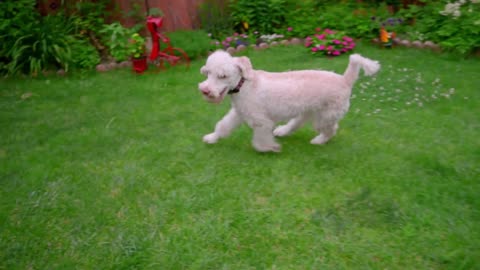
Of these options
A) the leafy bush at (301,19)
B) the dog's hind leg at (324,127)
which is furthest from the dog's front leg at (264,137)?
the leafy bush at (301,19)

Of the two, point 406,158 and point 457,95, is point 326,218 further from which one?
point 457,95

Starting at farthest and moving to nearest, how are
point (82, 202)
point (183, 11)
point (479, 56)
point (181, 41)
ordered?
1. point (183, 11)
2. point (181, 41)
3. point (479, 56)
4. point (82, 202)

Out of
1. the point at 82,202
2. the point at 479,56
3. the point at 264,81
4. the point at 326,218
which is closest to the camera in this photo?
the point at 326,218

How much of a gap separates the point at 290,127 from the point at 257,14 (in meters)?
4.00

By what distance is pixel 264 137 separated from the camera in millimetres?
3594

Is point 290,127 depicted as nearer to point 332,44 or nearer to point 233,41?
point 332,44

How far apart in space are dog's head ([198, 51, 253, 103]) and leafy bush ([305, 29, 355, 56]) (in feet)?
11.3

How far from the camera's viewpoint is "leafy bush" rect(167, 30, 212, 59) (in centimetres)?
646

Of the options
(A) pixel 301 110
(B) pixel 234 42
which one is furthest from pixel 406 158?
(B) pixel 234 42

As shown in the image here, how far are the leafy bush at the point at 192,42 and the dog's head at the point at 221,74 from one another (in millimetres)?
3252

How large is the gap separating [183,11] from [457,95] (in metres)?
4.80

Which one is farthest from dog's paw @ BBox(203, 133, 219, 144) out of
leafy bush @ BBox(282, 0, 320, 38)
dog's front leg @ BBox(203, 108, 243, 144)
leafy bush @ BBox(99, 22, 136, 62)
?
leafy bush @ BBox(282, 0, 320, 38)

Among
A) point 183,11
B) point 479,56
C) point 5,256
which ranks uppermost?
point 183,11

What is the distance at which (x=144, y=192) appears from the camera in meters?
3.21
